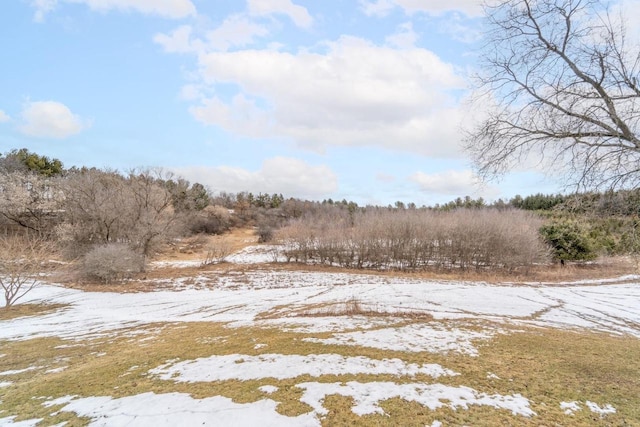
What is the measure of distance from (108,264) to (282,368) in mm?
19009

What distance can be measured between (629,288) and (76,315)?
29.1m

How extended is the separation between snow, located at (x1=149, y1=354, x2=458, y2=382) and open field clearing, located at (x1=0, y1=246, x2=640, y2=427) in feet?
0.12

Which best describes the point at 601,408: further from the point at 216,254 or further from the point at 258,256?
the point at 258,256

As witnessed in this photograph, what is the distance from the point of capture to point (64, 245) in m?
25.2

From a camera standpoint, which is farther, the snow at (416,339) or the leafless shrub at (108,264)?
the leafless shrub at (108,264)

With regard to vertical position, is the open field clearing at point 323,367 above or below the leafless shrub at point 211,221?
below

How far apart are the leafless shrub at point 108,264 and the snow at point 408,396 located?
19.7m

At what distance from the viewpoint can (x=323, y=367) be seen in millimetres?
5102

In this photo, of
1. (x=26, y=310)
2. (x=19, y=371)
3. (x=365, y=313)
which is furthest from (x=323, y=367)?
(x=26, y=310)

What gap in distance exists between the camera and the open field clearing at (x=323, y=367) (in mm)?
3828

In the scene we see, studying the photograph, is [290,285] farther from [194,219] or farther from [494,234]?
[194,219]

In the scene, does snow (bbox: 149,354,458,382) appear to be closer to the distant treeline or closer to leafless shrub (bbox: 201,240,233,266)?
the distant treeline

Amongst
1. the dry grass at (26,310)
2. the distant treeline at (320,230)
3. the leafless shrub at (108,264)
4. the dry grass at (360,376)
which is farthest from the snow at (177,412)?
the distant treeline at (320,230)

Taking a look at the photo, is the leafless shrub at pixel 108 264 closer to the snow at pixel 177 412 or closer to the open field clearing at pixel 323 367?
the open field clearing at pixel 323 367
